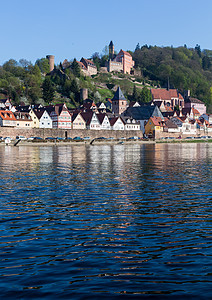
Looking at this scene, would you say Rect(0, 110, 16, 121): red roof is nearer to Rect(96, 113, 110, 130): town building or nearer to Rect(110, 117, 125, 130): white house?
Rect(96, 113, 110, 130): town building

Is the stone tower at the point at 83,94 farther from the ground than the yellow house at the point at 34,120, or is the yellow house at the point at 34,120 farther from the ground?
the stone tower at the point at 83,94

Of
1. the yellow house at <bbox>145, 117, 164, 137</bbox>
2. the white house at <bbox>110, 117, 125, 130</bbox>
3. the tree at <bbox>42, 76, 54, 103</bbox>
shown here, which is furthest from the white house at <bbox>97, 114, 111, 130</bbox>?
the tree at <bbox>42, 76, 54, 103</bbox>

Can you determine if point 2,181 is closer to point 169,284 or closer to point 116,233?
point 116,233

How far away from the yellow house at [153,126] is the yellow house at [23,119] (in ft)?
171

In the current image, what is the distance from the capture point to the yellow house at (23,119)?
116000mm

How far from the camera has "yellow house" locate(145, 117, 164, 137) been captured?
141 meters

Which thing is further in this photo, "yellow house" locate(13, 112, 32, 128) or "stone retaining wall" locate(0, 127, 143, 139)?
"yellow house" locate(13, 112, 32, 128)

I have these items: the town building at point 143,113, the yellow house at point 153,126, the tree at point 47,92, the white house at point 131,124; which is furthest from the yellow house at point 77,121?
the town building at point 143,113

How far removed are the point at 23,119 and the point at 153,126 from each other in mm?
55729

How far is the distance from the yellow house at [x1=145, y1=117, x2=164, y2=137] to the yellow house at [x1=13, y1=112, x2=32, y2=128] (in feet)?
171

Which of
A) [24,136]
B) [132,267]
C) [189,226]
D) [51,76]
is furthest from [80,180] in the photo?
[51,76]

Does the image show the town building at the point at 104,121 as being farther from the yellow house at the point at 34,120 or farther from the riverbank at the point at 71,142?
the yellow house at the point at 34,120

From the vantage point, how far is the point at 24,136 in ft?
346

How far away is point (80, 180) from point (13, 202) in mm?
8650
